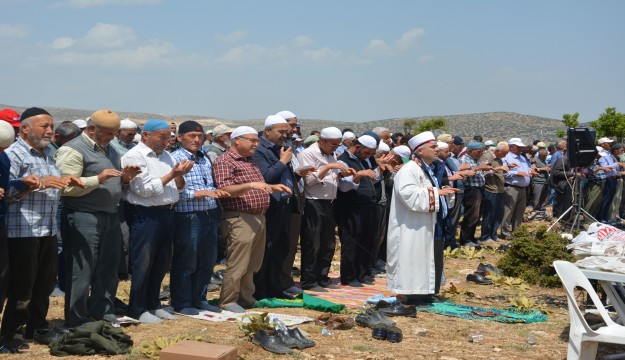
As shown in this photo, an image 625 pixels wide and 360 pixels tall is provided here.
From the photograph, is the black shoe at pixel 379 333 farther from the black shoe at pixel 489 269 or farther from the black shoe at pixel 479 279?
→ the black shoe at pixel 489 269

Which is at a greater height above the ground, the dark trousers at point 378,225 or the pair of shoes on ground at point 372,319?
the dark trousers at point 378,225

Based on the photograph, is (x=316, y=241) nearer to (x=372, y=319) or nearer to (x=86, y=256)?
(x=372, y=319)

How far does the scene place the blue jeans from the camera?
8.14 metres

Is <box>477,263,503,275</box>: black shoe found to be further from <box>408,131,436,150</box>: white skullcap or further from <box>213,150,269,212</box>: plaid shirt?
<box>213,150,269,212</box>: plaid shirt

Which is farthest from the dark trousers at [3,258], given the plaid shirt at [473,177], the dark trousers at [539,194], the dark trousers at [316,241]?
the dark trousers at [539,194]

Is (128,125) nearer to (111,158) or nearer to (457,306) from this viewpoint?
(111,158)

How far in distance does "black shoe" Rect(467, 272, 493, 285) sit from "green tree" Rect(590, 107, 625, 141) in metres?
28.1

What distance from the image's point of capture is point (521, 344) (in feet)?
25.4

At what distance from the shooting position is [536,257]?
11.6 meters

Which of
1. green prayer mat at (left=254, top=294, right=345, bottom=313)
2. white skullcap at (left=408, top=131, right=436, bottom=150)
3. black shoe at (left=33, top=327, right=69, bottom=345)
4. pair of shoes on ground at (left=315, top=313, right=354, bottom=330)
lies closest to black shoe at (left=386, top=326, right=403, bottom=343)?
pair of shoes on ground at (left=315, top=313, right=354, bottom=330)

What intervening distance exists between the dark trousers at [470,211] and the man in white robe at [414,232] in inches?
232

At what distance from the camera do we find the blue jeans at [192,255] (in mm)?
8141

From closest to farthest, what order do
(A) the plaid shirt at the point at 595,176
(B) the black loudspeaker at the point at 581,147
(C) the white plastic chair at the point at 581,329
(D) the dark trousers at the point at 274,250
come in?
(C) the white plastic chair at the point at 581,329 → (D) the dark trousers at the point at 274,250 → (B) the black loudspeaker at the point at 581,147 → (A) the plaid shirt at the point at 595,176

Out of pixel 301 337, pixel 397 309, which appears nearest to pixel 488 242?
pixel 397 309
